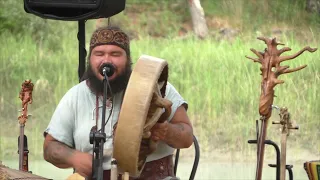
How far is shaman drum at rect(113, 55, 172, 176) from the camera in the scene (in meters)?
2.60

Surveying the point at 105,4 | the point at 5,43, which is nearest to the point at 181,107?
the point at 105,4

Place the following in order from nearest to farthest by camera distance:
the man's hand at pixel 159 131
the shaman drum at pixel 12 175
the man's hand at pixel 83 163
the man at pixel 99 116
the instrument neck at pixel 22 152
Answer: the shaman drum at pixel 12 175
the man's hand at pixel 159 131
the man's hand at pixel 83 163
the man at pixel 99 116
the instrument neck at pixel 22 152

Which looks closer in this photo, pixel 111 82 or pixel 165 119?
pixel 165 119

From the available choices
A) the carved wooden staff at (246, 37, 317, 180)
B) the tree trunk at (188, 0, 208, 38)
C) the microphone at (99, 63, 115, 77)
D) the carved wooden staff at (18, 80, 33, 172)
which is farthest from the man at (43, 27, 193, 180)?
the tree trunk at (188, 0, 208, 38)

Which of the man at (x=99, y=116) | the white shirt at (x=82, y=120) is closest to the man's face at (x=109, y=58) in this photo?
the man at (x=99, y=116)

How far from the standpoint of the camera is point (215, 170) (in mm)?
5328

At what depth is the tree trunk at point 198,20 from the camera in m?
5.48

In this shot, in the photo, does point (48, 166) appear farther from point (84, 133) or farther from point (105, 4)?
point (84, 133)

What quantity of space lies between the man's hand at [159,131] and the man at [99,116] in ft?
0.55

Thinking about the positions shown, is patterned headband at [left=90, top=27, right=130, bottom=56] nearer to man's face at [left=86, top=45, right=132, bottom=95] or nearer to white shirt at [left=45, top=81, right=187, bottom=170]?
man's face at [left=86, top=45, right=132, bottom=95]

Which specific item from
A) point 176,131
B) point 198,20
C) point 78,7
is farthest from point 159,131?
point 198,20

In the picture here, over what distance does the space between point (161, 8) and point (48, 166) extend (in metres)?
1.30

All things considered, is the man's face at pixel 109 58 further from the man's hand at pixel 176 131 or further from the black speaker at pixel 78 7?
the black speaker at pixel 78 7

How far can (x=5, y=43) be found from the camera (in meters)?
5.52
